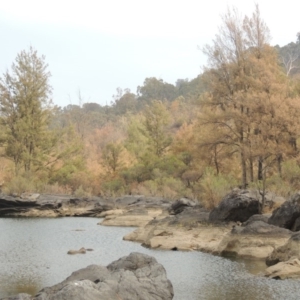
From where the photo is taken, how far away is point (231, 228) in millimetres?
25062

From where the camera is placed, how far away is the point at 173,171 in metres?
48.0

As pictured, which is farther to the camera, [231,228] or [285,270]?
[231,228]

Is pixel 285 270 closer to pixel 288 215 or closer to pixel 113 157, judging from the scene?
pixel 288 215

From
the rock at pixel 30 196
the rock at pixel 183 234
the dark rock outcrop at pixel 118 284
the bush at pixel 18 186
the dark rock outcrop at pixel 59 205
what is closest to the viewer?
the dark rock outcrop at pixel 118 284

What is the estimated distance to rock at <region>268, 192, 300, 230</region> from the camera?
23000 millimetres

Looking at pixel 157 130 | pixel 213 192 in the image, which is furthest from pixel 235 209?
pixel 157 130

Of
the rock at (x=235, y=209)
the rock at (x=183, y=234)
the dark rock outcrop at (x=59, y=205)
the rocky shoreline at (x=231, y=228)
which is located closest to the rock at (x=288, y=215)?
the rocky shoreline at (x=231, y=228)

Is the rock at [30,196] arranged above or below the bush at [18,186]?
below

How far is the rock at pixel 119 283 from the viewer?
11.5m

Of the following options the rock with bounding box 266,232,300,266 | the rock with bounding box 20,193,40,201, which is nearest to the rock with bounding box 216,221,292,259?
the rock with bounding box 266,232,300,266

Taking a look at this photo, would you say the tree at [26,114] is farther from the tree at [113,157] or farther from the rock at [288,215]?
the rock at [288,215]

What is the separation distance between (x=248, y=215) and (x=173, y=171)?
71.2 feet

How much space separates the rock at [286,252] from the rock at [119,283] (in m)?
5.57

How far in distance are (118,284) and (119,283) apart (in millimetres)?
111
